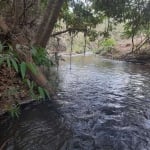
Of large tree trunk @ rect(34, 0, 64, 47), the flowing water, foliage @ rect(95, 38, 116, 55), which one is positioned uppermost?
large tree trunk @ rect(34, 0, 64, 47)

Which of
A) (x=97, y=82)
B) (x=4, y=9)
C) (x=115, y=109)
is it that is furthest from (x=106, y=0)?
(x=115, y=109)

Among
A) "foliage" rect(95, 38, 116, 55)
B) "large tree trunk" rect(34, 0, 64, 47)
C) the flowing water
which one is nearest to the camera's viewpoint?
the flowing water

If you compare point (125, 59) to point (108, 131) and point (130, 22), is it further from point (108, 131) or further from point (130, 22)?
point (108, 131)

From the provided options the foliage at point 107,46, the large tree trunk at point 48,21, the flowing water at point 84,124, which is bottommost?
the flowing water at point 84,124

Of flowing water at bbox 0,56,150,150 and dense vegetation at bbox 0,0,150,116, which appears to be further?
dense vegetation at bbox 0,0,150,116

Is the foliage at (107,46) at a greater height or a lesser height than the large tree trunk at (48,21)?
lesser

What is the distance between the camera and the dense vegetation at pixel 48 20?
6.00 m

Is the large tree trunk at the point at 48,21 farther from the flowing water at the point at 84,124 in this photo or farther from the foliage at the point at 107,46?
the foliage at the point at 107,46

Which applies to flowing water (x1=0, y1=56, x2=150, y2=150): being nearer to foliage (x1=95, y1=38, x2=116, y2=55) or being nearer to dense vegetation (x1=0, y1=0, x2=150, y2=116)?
dense vegetation (x1=0, y1=0, x2=150, y2=116)

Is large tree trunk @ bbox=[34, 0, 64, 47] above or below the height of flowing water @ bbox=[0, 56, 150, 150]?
above

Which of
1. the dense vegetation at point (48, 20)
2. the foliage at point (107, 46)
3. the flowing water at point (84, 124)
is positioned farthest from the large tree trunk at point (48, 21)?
the foliage at point (107, 46)

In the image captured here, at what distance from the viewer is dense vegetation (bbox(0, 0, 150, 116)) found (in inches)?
236

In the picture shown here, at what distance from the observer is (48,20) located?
8.43m

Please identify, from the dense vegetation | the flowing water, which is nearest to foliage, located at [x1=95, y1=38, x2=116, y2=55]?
the dense vegetation
